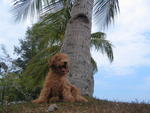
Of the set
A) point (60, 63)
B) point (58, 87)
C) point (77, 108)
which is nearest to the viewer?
point (77, 108)

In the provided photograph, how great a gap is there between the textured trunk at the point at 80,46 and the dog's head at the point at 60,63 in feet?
6.74

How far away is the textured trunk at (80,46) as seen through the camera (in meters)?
11.1

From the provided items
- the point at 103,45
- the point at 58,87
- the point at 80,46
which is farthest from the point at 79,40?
the point at 103,45

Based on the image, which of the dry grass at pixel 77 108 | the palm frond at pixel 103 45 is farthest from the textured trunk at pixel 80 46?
the palm frond at pixel 103 45

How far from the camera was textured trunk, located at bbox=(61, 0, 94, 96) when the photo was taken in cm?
1113

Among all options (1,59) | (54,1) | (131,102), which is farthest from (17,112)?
(54,1)

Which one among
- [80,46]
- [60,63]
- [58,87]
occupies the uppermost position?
[80,46]

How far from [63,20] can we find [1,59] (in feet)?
22.5

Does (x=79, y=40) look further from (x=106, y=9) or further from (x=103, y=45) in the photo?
(x=103, y=45)

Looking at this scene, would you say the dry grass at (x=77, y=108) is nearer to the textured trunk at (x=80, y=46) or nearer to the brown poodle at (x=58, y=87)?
the brown poodle at (x=58, y=87)

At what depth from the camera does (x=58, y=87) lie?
9203 millimetres

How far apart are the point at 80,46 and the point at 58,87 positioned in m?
2.58

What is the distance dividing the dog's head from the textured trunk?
2056mm

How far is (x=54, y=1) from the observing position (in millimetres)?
14125
